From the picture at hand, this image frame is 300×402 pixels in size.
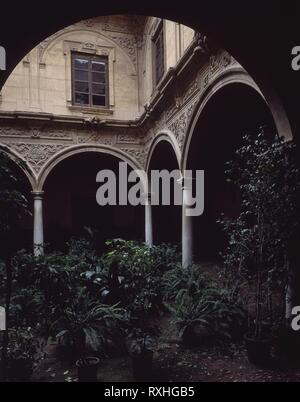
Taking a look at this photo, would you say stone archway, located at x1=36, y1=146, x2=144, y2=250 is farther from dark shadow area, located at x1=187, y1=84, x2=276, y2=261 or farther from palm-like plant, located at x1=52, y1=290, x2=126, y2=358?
palm-like plant, located at x1=52, y1=290, x2=126, y2=358

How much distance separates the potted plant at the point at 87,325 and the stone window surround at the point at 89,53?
7.54 m

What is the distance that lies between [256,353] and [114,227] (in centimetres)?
971

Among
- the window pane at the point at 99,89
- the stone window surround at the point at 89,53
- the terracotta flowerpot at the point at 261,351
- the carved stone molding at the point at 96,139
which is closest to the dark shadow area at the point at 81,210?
the carved stone molding at the point at 96,139

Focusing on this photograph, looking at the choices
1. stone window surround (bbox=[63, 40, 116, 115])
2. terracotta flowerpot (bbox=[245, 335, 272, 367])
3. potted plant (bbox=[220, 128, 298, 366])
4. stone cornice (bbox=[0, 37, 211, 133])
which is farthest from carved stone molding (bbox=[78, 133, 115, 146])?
terracotta flowerpot (bbox=[245, 335, 272, 367])

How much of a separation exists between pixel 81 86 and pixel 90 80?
0.37 m

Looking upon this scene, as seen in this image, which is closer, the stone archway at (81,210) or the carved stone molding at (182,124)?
the carved stone molding at (182,124)

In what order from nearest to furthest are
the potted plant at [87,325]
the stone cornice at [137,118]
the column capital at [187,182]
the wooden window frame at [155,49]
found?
1. the potted plant at [87,325]
2. the stone cornice at [137,118]
3. the column capital at [187,182]
4. the wooden window frame at [155,49]

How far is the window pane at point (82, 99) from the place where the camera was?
10.7 metres

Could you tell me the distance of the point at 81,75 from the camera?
424 inches

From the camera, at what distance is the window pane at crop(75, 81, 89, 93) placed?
10711 mm

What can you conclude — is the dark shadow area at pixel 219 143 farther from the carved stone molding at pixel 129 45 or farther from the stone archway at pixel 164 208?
the carved stone molding at pixel 129 45

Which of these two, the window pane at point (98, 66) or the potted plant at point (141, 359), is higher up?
the window pane at point (98, 66)

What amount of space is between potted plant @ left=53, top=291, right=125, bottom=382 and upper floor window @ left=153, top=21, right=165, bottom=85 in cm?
699

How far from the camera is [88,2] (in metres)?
3.12
